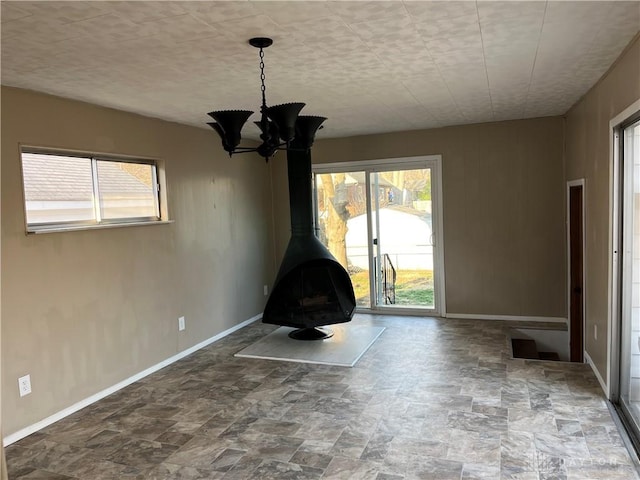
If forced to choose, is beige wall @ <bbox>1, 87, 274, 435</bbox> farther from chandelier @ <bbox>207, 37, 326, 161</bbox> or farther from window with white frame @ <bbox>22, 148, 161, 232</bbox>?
chandelier @ <bbox>207, 37, 326, 161</bbox>

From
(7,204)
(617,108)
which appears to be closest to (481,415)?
(617,108)

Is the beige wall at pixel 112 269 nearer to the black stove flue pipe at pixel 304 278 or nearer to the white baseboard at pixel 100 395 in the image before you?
the white baseboard at pixel 100 395

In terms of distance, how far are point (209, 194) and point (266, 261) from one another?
151cm

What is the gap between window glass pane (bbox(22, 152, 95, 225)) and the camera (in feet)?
10.8

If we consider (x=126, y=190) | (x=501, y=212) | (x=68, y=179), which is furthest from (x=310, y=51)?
(x=501, y=212)

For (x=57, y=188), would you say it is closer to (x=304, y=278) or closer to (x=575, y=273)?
(x=304, y=278)

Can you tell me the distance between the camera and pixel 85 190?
372 cm

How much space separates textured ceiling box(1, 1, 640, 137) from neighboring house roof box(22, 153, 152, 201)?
0.49 m

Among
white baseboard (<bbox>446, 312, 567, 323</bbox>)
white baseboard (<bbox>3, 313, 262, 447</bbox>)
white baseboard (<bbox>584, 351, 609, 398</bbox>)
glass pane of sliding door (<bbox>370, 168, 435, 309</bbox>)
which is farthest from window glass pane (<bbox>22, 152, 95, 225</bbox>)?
white baseboard (<bbox>446, 312, 567, 323</bbox>)

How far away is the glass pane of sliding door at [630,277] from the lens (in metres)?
2.92

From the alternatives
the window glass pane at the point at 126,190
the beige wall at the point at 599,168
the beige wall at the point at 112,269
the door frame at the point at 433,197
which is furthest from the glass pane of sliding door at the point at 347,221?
the beige wall at the point at 599,168

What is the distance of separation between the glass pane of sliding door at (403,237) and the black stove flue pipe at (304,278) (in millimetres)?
1292

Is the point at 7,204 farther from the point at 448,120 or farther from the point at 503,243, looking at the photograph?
the point at 503,243

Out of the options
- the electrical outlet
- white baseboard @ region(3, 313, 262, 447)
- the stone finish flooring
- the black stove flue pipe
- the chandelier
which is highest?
the chandelier
